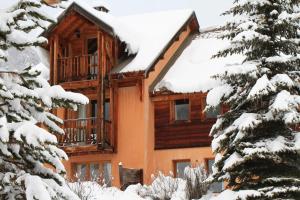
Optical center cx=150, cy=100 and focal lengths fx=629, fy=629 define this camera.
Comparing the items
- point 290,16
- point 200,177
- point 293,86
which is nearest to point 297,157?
point 293,86

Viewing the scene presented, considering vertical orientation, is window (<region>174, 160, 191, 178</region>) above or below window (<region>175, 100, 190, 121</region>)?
below

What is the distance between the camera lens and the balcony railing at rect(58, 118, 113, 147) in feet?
84.0

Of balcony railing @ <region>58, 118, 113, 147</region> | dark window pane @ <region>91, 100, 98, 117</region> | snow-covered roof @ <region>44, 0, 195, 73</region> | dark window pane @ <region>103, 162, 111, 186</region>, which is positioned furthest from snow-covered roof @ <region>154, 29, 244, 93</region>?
dark window pane @ <region>103, 162, 111, 186</region>

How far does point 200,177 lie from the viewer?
20594 millimetres

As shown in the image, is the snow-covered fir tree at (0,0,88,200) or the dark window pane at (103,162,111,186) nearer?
the snow-covered fir tree at (0,0,88,200)

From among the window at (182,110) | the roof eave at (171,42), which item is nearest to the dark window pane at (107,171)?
the window at (182,110)

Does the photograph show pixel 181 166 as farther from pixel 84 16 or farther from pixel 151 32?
pixel 84 16

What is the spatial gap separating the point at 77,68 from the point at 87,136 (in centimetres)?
321

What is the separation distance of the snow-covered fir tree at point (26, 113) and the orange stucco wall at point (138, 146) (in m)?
16.0

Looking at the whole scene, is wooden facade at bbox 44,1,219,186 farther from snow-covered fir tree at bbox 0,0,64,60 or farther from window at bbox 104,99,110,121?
snow-covered fir tree at bbox 0,0,64,60

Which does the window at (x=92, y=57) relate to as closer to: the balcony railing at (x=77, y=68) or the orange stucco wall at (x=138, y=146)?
the balcony railing at (x=77, y=68)

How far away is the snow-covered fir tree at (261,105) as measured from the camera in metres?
13.5

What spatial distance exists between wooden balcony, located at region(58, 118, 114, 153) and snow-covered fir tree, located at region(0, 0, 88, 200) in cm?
1540

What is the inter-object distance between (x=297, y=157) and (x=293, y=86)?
5.25 ft
